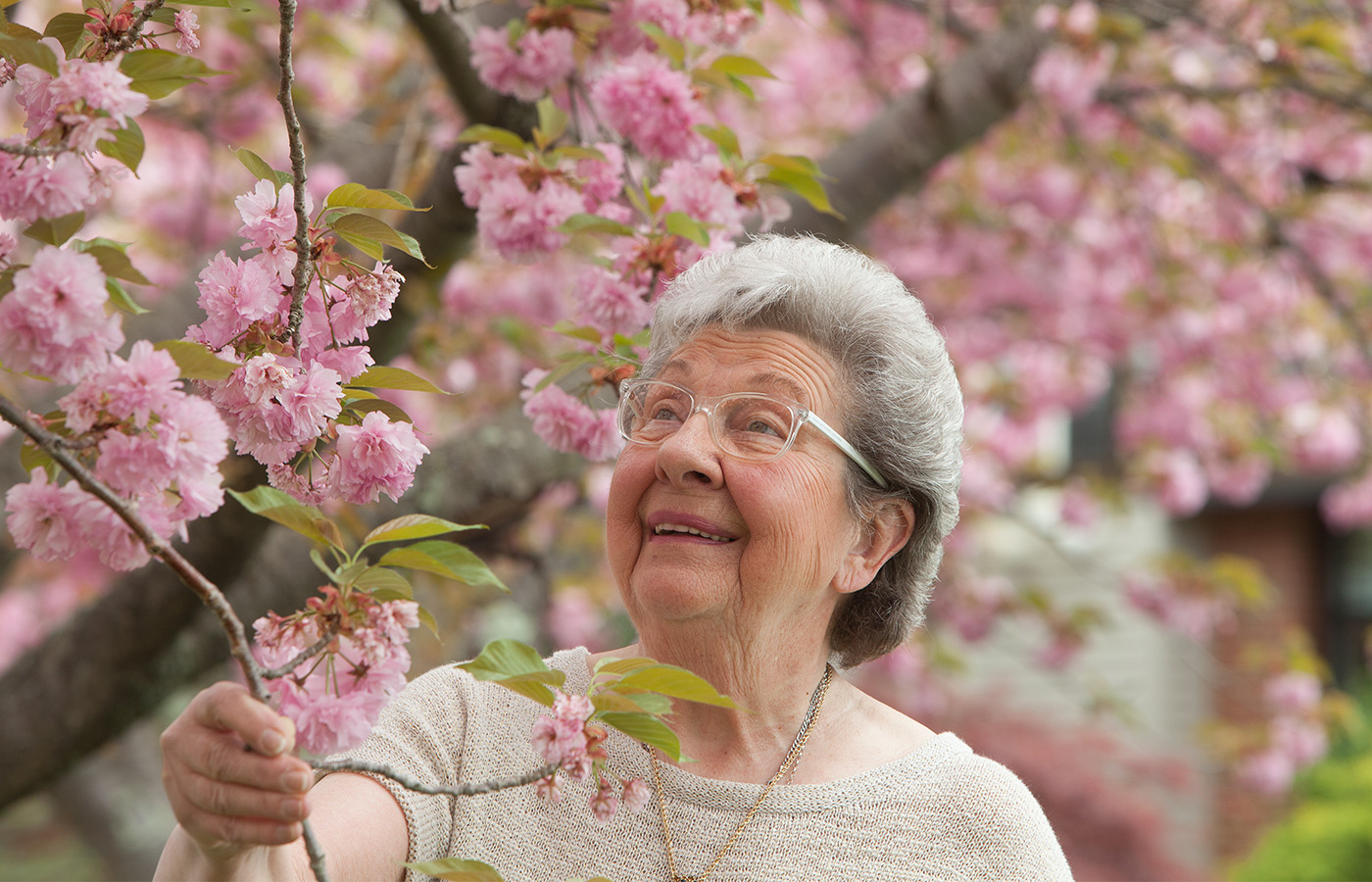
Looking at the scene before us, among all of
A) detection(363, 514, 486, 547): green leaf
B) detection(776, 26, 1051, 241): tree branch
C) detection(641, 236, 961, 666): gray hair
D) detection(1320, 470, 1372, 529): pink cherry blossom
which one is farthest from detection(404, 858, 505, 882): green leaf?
detection(1320, 470, 1372, 529): pink cherry blossom

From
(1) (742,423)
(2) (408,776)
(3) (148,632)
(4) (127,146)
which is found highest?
(4) (127,146)

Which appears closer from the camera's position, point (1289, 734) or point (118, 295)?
point (118, 295)

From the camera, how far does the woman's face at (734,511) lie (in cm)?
179

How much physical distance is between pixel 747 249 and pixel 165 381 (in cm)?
109

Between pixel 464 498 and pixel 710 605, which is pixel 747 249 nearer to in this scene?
pixel 710 605

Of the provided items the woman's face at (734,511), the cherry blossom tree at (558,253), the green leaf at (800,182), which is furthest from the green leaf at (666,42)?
the woman's face at (734,511)

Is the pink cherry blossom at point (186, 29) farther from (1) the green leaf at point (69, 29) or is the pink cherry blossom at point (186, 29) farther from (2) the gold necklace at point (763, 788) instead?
(2) the gold necklace at point (763, 788)

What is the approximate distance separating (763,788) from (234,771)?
94 cm

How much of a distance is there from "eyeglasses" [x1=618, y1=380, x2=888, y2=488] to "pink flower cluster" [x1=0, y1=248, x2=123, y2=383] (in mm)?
923

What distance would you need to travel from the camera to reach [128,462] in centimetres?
109

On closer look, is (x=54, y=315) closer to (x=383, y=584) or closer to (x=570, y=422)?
(x=383, y=584)

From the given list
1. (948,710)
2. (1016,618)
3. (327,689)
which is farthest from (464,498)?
(948,710)

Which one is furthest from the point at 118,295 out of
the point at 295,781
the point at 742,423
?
the point at 742,423

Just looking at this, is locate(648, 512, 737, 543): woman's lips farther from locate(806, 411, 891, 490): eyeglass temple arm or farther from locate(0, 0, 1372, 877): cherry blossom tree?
locate(0, 0, 1372, 877): cherry blossom tree
